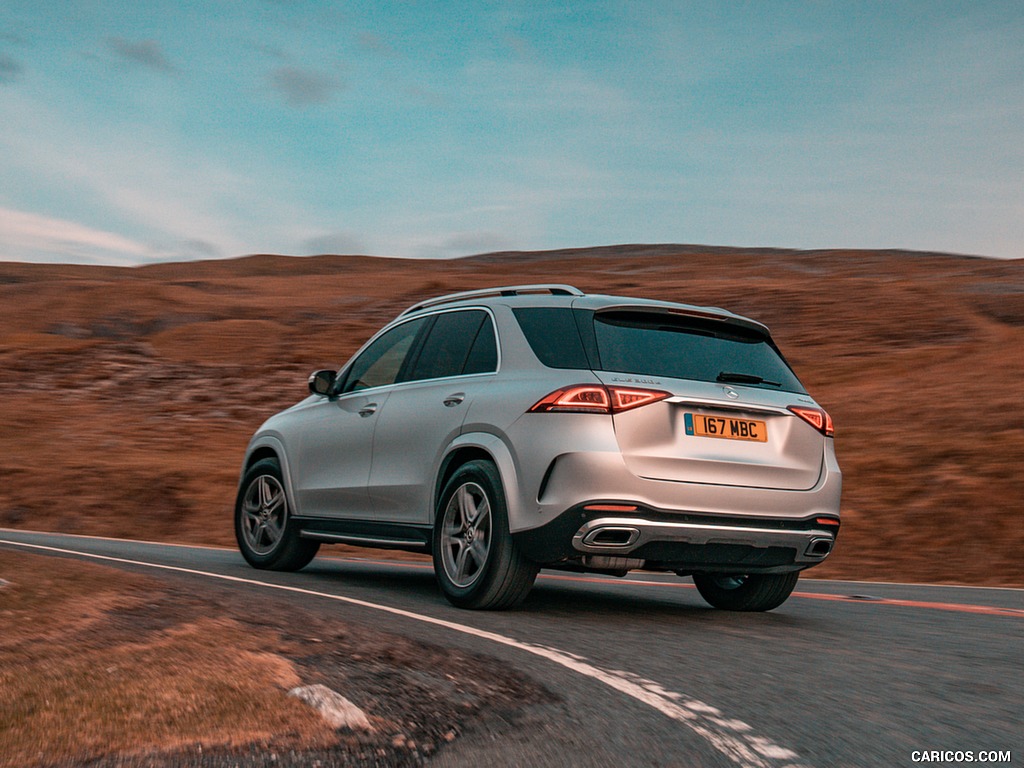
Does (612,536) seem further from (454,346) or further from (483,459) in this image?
(454,346)

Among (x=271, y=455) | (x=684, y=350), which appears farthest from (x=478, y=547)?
(x=271, y=455)

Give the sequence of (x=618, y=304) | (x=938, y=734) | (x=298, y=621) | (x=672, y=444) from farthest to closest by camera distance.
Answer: (x=618, y=304), (x=672, y=444), (x=298, y=621), (x=938, y=734)

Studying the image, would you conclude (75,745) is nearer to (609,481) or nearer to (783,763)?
(783,763)

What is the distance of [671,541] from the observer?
21.0ft

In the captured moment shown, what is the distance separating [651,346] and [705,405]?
0.48m

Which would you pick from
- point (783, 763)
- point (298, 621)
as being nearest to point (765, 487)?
point (298, 621)

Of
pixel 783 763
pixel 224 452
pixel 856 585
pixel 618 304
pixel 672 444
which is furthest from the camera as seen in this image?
pixel 224 452

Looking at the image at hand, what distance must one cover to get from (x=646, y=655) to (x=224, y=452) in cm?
1690

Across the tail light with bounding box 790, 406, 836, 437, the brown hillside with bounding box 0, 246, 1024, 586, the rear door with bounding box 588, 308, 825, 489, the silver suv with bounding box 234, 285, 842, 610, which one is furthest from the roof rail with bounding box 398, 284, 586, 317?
the brown hillside with bounding box 0, 246, 1024, 586

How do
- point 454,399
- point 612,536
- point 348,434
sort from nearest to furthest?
point 612,536
point 454,399
point 348,434

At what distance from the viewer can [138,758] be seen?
3.42m

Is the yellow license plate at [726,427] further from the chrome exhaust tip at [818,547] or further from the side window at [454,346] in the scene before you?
the side window at [454,346]

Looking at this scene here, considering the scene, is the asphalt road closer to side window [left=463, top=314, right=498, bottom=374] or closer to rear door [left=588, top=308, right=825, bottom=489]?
rear door [left=588, top=308, right=825, bottom=489]

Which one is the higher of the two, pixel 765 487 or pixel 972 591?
pixel 765 487
